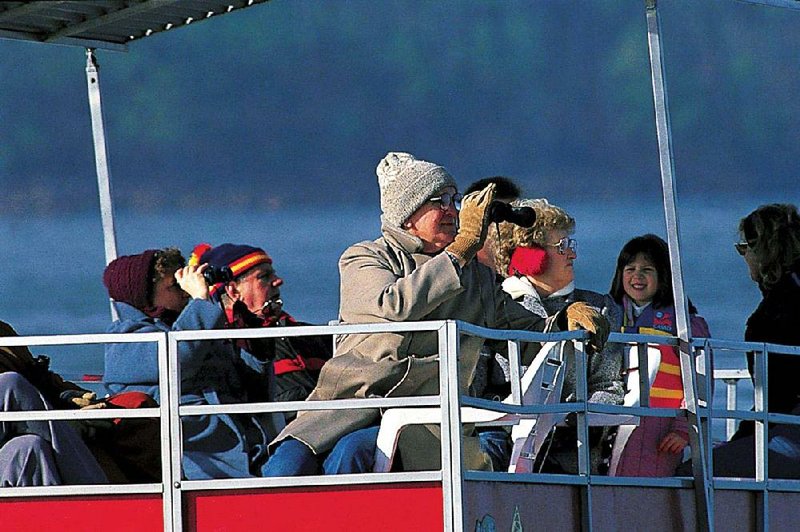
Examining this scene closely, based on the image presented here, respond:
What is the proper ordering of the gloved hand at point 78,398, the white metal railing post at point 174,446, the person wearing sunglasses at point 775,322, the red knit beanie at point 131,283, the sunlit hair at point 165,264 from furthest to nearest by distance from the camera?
the person wearing sunglasses at point 775,322, the sunlit hair at point 165,264, the red knit beanie at point 131,283, the gloved hand at point 78,398, the white metal railing post at point 174,446

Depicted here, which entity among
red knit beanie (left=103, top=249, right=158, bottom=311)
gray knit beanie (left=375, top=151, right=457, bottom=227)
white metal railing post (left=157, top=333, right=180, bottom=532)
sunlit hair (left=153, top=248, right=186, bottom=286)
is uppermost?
gray knit beanie (left=375, top=151, right=457, bottom=227)

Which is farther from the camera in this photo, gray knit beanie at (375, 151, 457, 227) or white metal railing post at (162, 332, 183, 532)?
gray knit beanie at (375, 151, 457, 227)

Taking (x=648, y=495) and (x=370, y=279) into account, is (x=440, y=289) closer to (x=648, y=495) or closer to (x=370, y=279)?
(x=370, y=279)

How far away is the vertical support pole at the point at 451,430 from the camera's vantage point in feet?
26.6

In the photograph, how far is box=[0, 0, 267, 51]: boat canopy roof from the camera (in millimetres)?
10547

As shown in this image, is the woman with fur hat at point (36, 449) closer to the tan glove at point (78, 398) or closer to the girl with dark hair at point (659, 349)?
the tan glove at point (78, 398)

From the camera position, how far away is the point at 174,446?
8.37m

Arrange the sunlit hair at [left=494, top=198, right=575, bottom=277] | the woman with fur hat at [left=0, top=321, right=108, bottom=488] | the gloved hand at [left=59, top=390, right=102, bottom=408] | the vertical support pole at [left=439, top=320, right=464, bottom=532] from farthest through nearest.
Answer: the sunlit hair at [left=494, top=198, right=575, bottom=277], the gloved hand at [left=59, top=390, right=102, bottom=408], the woman with fur hat at [left=0, top=321, right=108, bottom=488], the vertical support pole at [left=439, top=320, right=464, bottom=532]

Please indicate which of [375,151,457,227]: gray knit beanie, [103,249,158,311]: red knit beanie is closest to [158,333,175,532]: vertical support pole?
[375,151,457,227]: gray knit beanie

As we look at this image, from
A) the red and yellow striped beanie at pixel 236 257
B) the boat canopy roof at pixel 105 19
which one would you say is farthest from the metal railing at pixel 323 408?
the boat canopy roof at pixel 105 19

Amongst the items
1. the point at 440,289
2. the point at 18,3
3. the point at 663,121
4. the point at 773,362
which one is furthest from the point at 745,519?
the point at 18,3

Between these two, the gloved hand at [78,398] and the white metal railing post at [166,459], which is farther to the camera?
the gloved hand at [78,398]

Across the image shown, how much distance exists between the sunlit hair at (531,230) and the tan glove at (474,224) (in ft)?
4.82

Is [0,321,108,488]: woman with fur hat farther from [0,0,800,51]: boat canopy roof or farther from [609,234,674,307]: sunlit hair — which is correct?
[609,234,674,307]: sunlit hair
